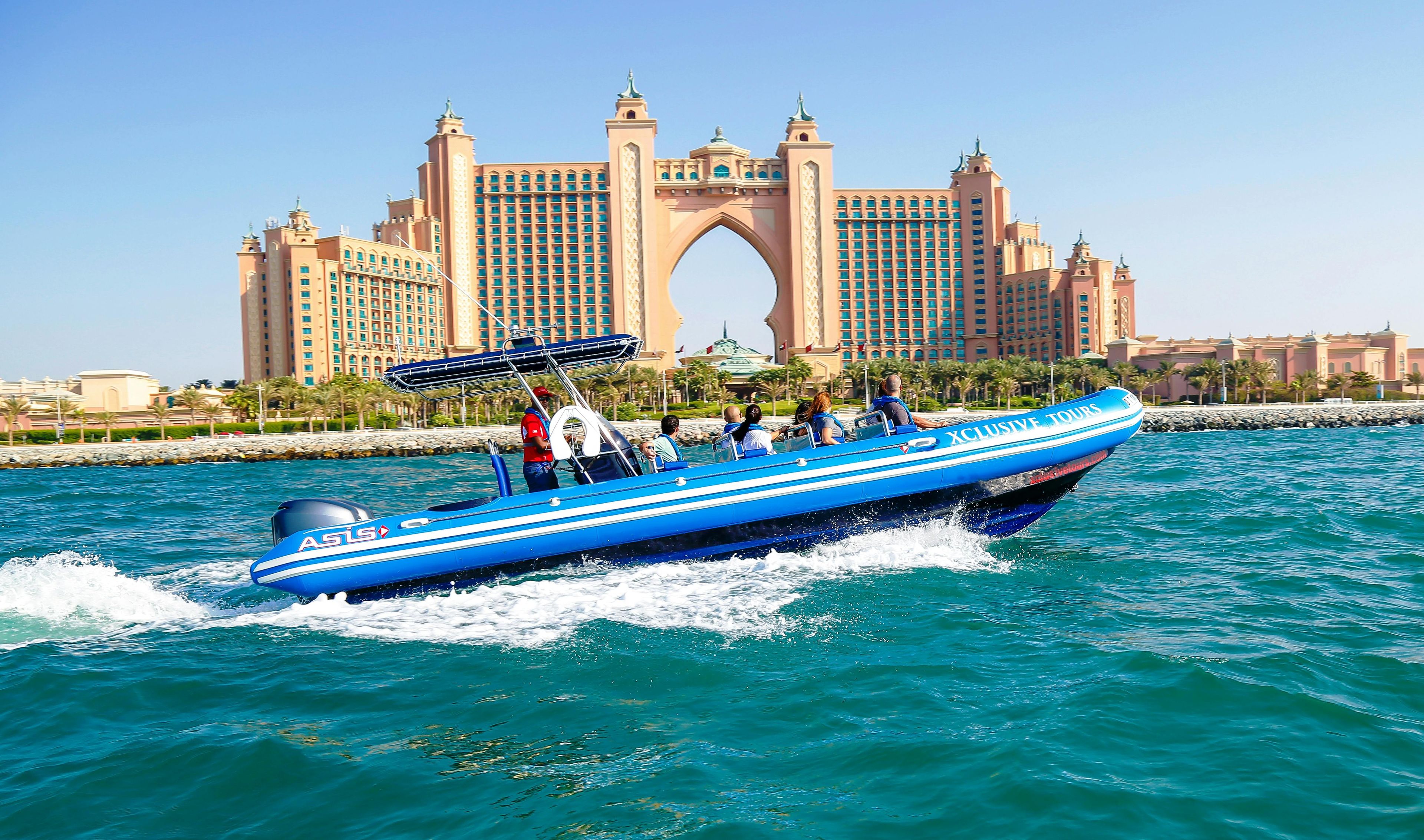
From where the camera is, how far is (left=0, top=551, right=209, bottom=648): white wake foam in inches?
262

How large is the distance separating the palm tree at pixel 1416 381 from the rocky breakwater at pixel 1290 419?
68.5ft

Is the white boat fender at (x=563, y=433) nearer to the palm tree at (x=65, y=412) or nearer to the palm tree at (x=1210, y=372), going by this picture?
the palm tree at (x=65, y=412)

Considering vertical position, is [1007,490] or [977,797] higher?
[1007,490]

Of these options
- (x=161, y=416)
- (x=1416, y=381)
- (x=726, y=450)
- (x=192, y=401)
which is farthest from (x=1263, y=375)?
(x=161, y=416)

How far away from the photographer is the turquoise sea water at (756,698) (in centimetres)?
368

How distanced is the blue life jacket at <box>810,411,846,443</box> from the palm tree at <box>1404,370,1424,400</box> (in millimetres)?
77661

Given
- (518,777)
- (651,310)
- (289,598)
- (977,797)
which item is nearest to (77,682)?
(289,598)

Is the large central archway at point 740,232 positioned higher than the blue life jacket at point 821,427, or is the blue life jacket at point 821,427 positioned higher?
the large central archway at point 740,232

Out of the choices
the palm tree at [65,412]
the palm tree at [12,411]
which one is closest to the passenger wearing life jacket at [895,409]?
the palm tree at [12,411]

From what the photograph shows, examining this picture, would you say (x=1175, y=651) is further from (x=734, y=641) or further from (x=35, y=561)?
(x=35, y=561)

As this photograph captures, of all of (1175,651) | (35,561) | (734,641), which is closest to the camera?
(1175,651)

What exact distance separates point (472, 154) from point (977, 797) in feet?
333

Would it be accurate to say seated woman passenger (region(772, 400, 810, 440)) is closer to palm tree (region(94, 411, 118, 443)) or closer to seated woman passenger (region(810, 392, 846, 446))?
seated woman passenger (region(810, 392, 846, 446))

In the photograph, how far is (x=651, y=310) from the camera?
9256 cm
